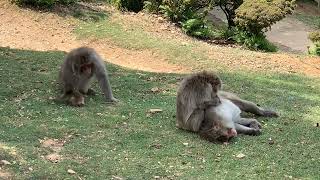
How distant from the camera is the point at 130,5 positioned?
1839 cm

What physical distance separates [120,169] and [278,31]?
18481mm

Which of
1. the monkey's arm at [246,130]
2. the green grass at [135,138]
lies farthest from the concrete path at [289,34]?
the monkey's arm at [246,130]

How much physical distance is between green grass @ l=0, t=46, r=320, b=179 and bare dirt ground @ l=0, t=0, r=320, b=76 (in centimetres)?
294

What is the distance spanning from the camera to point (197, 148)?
7504 millimetres

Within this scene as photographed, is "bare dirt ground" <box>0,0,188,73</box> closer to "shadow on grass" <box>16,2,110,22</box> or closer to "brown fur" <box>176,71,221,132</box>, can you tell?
"shadow on grass" <box>16,2,110,22</box>

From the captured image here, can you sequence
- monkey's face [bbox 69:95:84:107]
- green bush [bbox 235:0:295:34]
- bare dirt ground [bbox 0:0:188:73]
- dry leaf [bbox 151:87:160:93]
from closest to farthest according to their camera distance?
monkey's face [bbox 69:95:84:107]
dry leaf [bbox 151:87:160:93]
bare dirt ground [bbox 0:0:188:73]
green bush [bbox 235:0:295:34]

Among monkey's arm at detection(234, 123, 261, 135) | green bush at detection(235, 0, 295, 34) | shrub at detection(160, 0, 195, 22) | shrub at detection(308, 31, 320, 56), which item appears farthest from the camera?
shrub at detection(160, 0, 195, 22)

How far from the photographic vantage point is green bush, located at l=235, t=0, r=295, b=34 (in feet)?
53.1

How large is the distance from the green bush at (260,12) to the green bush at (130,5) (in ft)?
11.1

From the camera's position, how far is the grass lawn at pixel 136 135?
21.9 feet

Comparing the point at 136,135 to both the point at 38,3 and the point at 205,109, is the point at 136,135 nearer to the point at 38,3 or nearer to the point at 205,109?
the point at 205,109

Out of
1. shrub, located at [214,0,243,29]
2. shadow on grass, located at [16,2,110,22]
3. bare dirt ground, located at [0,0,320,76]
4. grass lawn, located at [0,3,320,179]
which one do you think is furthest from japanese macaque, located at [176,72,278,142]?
shrub, located at [214,0,243,29]

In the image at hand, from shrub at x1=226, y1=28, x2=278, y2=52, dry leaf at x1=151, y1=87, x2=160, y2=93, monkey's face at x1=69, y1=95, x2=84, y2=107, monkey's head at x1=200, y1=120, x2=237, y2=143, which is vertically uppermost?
monkey's head at x1=200, y1=120, x2=237, y2=143

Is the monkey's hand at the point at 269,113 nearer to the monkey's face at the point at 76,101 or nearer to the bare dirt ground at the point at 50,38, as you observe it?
the monkey's face at the point at 76,101
